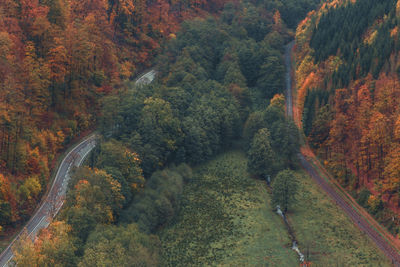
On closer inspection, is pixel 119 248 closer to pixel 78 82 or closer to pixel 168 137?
pixel 168 137

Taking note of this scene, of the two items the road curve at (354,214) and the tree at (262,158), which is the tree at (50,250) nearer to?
the tree at (262,158)

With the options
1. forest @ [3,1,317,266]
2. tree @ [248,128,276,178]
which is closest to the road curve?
forest @ [3,1,317,266]

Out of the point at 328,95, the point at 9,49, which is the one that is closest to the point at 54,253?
the point at 9,49

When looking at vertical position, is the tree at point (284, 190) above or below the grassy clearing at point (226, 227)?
above

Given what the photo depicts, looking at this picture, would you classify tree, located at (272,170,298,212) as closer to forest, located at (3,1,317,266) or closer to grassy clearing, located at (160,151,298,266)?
forest, located at (3,1,317,266)

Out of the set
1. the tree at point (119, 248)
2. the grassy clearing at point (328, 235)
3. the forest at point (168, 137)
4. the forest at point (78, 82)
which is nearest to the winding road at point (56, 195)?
the forest at point (78, 82)

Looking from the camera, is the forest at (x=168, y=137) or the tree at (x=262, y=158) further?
the tree at (x=262, y=158)

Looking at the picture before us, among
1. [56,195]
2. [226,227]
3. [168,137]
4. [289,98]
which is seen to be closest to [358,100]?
[289,98]
